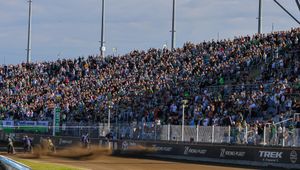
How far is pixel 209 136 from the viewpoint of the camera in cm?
3347

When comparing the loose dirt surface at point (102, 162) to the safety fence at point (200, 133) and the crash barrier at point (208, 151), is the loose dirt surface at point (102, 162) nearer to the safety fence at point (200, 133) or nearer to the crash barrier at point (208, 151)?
the crash barrier at point (208, 151)

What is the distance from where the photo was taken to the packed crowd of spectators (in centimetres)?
3694

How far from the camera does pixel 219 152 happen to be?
3281 centimetres

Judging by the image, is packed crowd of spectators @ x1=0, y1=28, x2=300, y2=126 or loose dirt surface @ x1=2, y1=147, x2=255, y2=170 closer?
loose dirt surface @ x1=2, y1=147, x2=255, y2=170

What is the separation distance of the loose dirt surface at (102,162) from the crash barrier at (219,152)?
61.3 inches

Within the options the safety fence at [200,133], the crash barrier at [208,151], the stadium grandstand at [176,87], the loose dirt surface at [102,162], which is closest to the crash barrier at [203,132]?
the safety fence at [200,133]

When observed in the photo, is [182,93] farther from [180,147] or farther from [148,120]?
[180,147]

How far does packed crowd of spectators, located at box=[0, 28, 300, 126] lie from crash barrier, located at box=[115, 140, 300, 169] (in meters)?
2.52

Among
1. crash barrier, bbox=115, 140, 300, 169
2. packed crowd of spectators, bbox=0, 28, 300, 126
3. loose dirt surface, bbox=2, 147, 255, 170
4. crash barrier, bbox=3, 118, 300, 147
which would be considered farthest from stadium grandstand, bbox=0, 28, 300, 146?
loose dirt surface, bbox=2, 147, 255, 170

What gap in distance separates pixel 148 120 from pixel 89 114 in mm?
7585

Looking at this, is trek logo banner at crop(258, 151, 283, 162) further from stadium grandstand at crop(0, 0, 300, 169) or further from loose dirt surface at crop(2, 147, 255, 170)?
loose dirt surface at crop(2, 147, 255, 170)

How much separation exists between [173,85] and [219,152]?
14.5m

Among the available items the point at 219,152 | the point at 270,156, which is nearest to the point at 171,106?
the point at 219,152

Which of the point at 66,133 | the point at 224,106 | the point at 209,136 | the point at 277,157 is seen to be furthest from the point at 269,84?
the point at 66,133
